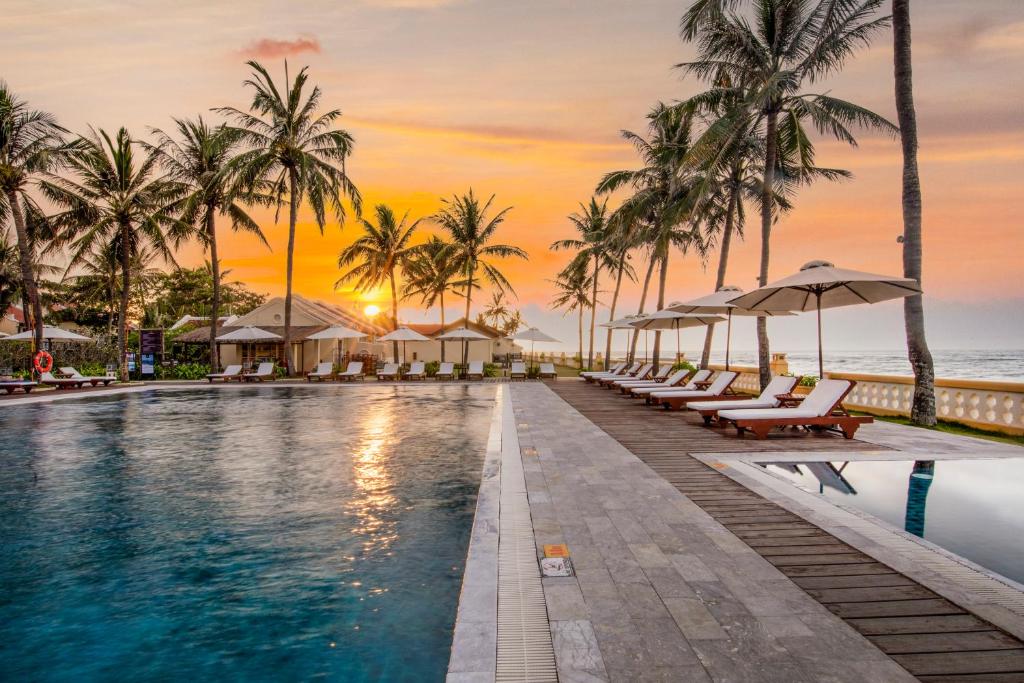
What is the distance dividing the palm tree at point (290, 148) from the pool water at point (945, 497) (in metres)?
23.9

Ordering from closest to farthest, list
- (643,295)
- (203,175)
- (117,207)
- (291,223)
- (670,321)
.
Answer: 1. (670,321)
2. (117,207)
3. (291,223)
4. (203,175)
5. (643,295)

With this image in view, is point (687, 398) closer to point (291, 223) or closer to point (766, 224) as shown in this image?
point (766, 224)

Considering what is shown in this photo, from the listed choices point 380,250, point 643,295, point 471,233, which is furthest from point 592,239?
point 380,250

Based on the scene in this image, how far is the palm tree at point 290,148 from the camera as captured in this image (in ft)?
80.5

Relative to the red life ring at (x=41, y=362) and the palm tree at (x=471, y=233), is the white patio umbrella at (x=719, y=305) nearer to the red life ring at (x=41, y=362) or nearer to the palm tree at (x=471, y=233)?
the palm tree at (x=471, y=233)

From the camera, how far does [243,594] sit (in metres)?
3.77

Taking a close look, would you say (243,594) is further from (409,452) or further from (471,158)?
(471,158)

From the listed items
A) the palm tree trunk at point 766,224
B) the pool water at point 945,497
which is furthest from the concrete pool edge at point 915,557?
the palm tree trunk at point 766,224

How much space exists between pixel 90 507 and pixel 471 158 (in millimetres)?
20780

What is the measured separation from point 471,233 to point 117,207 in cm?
1665

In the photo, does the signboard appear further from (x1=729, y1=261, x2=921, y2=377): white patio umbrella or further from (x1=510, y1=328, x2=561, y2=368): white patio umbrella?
(x1=729, y1=261, x2=921, y2=377): white patio umbrella

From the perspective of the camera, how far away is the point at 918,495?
5.51 meters

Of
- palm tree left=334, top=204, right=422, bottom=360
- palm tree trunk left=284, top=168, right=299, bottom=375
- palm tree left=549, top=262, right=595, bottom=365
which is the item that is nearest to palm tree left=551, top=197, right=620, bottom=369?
palm tree left=549, top=262, right=595, bottom=365

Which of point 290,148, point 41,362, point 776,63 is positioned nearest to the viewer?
point 776,63
